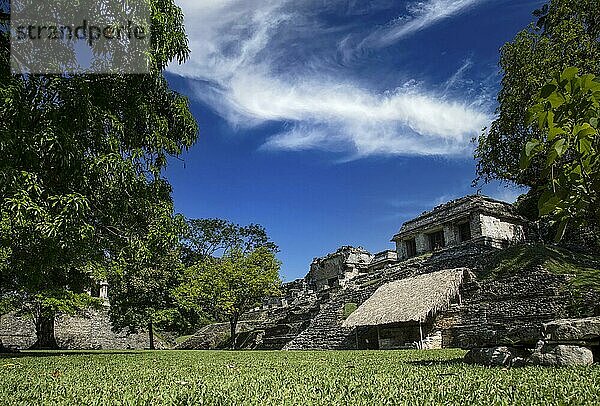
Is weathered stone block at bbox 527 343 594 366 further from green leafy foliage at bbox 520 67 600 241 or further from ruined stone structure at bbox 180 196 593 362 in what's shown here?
green leafy foliage at bbox 520 67 600 241

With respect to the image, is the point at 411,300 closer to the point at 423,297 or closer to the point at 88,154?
the point at 423,297

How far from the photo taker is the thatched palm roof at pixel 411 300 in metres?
17.8

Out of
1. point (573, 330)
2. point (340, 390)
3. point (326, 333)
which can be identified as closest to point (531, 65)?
point (326, 333)

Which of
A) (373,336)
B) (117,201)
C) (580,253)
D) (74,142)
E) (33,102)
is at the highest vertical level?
(33,102)

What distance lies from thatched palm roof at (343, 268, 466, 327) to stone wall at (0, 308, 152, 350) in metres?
17.4

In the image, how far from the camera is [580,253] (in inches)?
760

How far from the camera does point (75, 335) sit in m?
31.2

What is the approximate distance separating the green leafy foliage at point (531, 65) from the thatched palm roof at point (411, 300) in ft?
17.8

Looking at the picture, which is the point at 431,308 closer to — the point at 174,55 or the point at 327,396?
the point at 174,55

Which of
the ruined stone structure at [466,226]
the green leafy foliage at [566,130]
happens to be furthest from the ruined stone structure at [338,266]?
the green leafy foliage at [566,130]

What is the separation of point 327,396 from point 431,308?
14.8 m

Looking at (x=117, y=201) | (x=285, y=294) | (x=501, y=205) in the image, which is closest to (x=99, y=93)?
(x=117, y=201)

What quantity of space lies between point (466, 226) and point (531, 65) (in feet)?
34.6

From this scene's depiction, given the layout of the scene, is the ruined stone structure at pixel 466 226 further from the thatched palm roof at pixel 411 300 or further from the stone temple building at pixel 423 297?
the thatched palm roof at pixel 411 300
